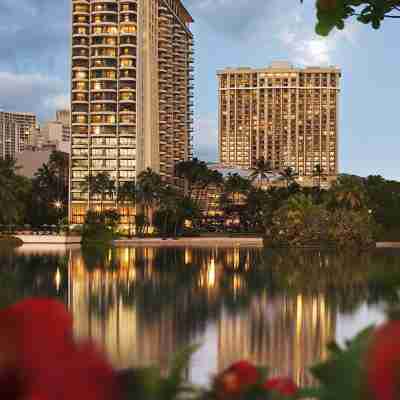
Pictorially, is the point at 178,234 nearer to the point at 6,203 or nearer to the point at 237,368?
the point at 6,203

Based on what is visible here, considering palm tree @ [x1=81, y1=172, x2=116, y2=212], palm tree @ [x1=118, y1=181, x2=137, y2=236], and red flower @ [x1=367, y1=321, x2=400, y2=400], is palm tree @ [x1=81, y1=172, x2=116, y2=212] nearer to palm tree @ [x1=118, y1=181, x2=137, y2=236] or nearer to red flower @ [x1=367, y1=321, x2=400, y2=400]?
palm tree @ [x1=118, y1=181, x2=137, y2=236]

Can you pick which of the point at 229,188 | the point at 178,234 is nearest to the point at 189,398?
the point at 178,234

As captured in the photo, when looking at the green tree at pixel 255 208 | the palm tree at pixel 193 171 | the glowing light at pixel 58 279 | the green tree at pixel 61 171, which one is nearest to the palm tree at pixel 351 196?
the green tree at pixel 255 208

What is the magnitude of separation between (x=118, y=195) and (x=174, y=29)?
5559 cm

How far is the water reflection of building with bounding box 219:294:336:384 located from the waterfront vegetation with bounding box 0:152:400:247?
177 ft

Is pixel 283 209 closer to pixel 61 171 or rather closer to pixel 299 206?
pixel 299 206

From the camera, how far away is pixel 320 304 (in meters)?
24.8

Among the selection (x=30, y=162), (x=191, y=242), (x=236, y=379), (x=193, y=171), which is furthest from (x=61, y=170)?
(x=236, y=379)

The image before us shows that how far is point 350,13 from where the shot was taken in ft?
9.36

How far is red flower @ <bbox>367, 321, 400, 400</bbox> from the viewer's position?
3.01 feet

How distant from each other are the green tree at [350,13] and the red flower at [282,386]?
1.27 meters

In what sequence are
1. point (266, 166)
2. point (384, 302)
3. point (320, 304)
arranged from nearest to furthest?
1. point (384, 302)
2. point (320, 304)
3. point (266, 166)

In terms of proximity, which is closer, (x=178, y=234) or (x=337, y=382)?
(x=337, y=382)

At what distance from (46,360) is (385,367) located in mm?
483
